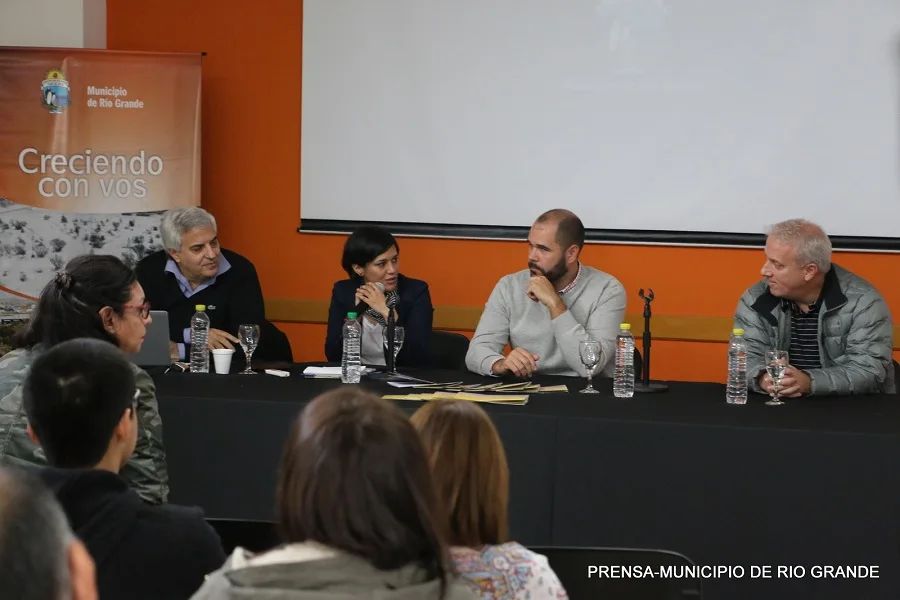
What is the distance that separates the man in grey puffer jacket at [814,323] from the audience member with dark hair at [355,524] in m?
2.31

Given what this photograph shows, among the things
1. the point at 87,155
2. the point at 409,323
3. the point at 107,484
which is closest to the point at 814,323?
the point at 409,323

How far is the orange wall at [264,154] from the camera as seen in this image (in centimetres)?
540

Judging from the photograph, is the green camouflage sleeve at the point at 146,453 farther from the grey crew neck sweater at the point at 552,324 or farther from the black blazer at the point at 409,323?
the black blazer at the point at 409,323

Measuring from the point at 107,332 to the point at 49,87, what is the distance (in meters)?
3.01

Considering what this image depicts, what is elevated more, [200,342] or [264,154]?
[264,154]

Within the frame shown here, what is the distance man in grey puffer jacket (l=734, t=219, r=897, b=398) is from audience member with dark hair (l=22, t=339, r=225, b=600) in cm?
217

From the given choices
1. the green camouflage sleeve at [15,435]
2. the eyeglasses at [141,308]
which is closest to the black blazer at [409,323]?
the eyeglasses at [141,308]

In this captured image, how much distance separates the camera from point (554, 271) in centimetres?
403

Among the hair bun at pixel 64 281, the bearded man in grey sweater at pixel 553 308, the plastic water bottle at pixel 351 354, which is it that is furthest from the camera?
the bearded man in grey sweater at pixel 553 308

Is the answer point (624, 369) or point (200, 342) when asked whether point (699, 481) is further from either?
point (200, 342)

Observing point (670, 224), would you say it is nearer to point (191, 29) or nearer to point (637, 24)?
point (637, 24)

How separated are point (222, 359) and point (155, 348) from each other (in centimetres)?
25

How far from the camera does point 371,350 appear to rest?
4242 millimetres

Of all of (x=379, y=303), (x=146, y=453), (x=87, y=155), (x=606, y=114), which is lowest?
(x=146, y=453)
